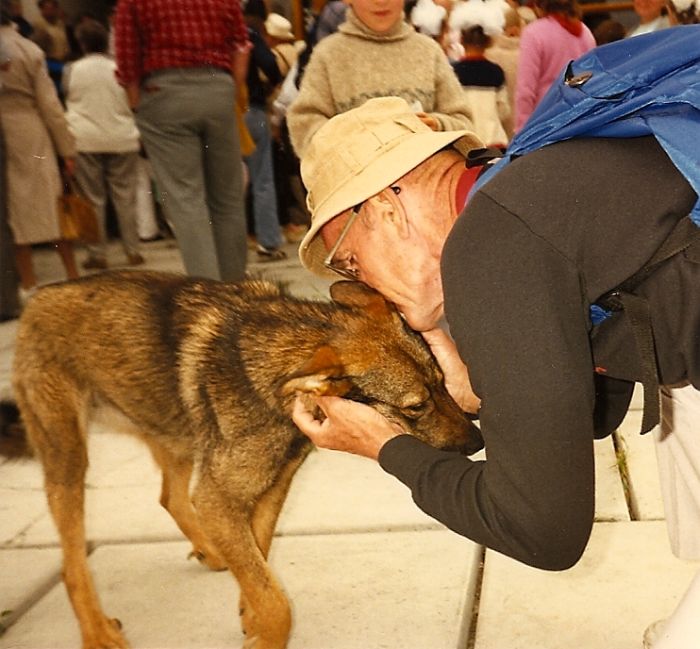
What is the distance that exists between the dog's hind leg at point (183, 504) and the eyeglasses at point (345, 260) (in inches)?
45.9

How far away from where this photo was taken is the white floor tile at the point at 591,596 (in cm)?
275

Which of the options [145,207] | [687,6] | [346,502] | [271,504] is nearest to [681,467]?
[271,504]

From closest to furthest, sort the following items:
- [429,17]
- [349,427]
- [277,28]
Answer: [349,427] < [429,17] < [277,28]

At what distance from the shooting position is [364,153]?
2207 mm

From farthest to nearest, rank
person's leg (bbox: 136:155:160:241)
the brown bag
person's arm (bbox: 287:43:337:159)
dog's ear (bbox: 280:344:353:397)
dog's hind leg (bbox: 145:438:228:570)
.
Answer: person's leg (bbox: 136:155:160:241)
the brown bag
person's arm (bbox: 287:43:337:159)
dog's hind leg (bbox: 145:438:228:570)
dog's ear (bbox: 280:344:353:397)

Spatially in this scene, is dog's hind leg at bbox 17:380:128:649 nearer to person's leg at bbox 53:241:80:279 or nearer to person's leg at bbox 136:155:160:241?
person's leg at bbox 53:241:80:279

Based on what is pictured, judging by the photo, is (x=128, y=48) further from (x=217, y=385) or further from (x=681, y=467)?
(x=681, y=467)

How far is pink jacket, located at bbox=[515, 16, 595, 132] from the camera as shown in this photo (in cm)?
630

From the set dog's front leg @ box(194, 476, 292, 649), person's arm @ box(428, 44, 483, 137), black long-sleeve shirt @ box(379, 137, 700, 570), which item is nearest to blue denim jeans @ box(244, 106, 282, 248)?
person's arm @ box(428, 44, 483, 137)

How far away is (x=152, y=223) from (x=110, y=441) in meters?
6.30

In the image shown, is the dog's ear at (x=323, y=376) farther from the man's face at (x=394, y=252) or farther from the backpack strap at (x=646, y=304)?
the backpack strap at (x=646, y=304)

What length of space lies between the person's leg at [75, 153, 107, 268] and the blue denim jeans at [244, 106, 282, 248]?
154cm

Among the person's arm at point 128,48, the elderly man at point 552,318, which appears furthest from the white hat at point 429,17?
the elderly man at point 552,318

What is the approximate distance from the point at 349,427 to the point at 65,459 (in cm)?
126
